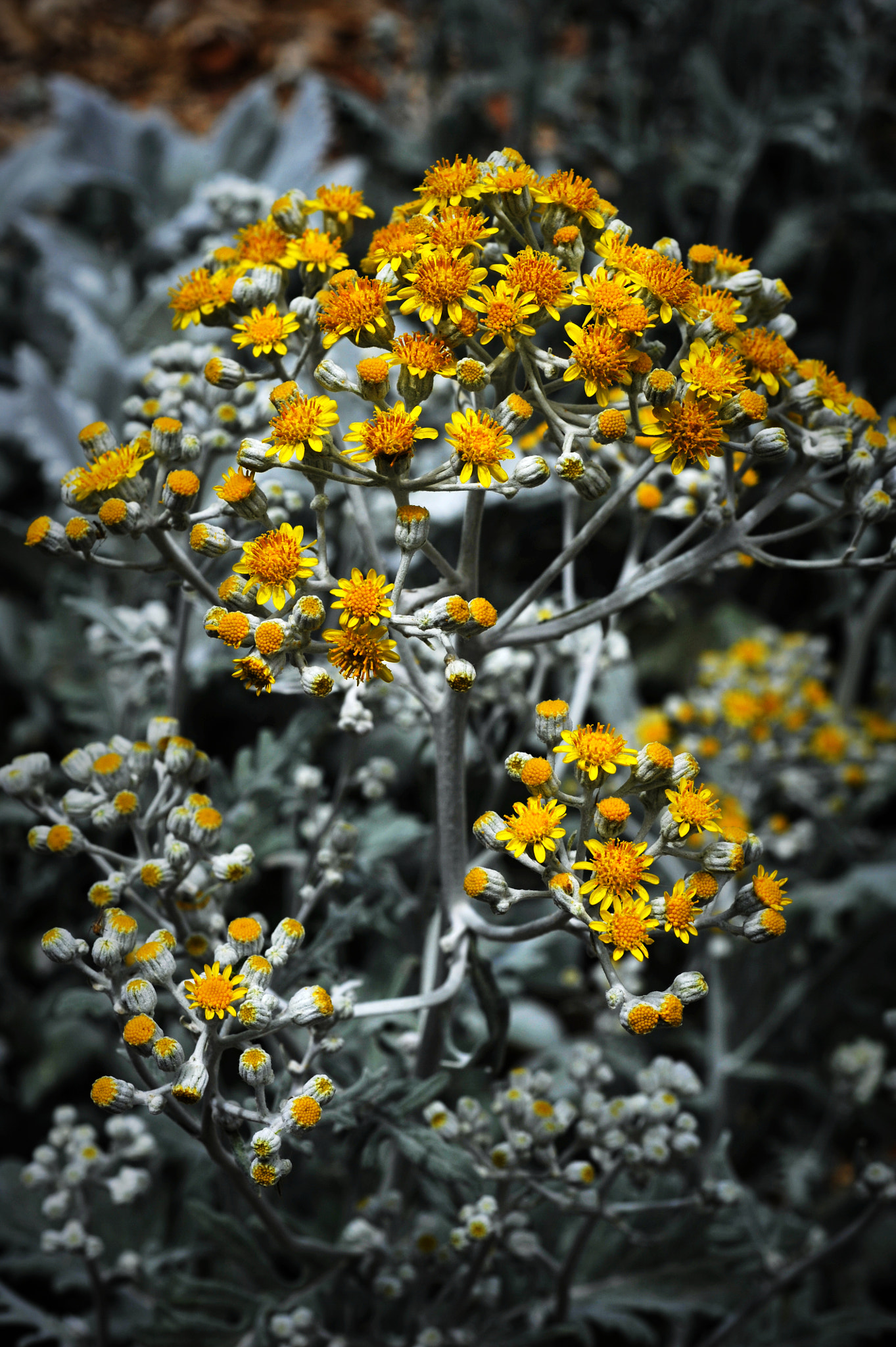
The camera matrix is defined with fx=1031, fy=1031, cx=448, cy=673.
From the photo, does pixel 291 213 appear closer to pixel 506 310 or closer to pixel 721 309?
pixel 506 310

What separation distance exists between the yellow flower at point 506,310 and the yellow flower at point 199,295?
0.88 feet

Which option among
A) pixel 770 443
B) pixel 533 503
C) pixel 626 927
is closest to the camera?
pixel 626 927

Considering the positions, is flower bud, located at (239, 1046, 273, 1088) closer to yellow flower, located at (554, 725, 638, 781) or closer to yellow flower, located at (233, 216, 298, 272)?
yellow flower, located at (554, 725, 638, 781)

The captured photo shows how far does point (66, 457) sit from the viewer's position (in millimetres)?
2416

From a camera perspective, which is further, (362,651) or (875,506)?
(875,506)

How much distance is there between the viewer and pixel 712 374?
2.87 ft

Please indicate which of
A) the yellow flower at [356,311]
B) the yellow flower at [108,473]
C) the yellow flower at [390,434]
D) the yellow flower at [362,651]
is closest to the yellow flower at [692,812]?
the yellow flower at [362,651]

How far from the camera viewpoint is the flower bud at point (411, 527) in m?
0.86

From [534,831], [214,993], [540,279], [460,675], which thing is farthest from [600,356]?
[214,993]

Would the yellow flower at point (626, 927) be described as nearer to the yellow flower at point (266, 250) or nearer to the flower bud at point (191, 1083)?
the flower bud at point (191, 1083)

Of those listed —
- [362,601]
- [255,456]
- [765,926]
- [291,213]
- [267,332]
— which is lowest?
[765,926]

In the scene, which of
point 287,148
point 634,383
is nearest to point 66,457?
point 287,148

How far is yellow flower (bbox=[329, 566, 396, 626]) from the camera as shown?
2.74ft

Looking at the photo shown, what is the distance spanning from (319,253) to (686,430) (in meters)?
0.38
